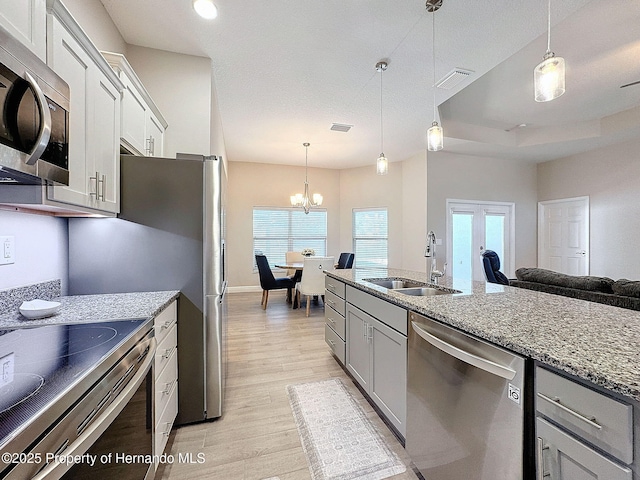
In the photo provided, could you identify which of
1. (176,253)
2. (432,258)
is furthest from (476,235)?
(176,253)

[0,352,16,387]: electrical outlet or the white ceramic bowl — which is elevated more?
the white ceramic bowl

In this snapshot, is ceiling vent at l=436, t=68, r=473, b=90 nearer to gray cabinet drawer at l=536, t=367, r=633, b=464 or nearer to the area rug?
gray cabinet drawer at l=536, t=367, r=633, b=464

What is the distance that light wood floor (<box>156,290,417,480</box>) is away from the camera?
4.96ft

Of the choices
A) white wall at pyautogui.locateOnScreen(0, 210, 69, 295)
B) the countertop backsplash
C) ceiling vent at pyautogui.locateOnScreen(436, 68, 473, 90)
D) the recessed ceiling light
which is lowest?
the countertop backsplash

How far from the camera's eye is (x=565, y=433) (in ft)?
2.51

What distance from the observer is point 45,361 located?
0.85 meters

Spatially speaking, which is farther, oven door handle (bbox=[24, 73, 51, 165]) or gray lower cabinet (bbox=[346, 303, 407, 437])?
gray lower cabinet (bbox=[346, 303, 407, 437])

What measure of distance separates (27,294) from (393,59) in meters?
3.36

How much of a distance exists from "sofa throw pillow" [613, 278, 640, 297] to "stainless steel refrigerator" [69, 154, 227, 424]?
341 cm

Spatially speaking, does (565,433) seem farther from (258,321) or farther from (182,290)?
(258,321)

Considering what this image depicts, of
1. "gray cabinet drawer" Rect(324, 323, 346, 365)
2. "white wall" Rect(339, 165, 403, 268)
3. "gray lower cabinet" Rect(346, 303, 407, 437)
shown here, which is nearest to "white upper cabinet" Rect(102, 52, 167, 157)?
"gray lower cabinet" Rect(346, 303, 407, 437)

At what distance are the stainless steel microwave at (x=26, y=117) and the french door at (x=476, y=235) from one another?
5.85 metres

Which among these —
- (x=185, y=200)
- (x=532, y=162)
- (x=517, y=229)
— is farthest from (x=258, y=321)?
(x=532, y=162)

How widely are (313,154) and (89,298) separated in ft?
16.0
